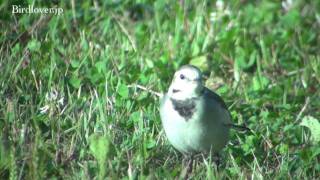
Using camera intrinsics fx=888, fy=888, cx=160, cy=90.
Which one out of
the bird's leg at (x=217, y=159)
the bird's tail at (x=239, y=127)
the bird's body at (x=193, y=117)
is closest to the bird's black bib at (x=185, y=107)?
the bird's body at (x=193, y=117)

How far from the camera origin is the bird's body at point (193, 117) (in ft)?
14.5

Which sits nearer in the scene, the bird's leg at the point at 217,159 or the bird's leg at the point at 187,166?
the bird's leg at the point at 187,166

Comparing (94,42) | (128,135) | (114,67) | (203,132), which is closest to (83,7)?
(94,42)

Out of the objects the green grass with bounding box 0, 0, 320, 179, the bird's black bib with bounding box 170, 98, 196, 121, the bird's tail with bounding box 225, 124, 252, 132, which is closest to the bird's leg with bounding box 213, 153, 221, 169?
the green grass with bounding box 0, 0, 320, 179

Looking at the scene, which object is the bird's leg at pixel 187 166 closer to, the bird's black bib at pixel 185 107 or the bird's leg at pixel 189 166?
the bird's leg at pixel 189 166

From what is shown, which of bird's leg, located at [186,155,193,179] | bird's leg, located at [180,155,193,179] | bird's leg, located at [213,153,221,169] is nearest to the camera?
bird's leg, located at [180,155,193,179]

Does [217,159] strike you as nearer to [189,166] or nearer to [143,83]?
[189,166]

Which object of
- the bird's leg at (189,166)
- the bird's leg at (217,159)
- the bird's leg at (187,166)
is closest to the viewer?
the bird's leg at (187,166)

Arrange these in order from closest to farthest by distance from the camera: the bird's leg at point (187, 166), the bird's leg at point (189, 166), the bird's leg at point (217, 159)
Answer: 1. the bird's leg at point (187, 166)
2. the bird's leg at point (189, 166)
3. the bird's leg at point (217, 159)

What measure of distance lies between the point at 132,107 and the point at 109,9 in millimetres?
1720

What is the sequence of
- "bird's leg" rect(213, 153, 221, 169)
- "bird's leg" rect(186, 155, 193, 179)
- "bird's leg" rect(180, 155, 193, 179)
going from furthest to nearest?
1. "bird's leg" rect(213, 153, 221, 169)
2. "bird's leg" rect(186, 155, 193, 179)
3. "bird's leg" rect(180, 155, 193, 179)

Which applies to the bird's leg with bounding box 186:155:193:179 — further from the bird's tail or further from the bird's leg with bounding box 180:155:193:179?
the bird's tail

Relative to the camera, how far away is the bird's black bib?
4.43 metres

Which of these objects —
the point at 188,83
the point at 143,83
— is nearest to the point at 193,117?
the point at 188,83
